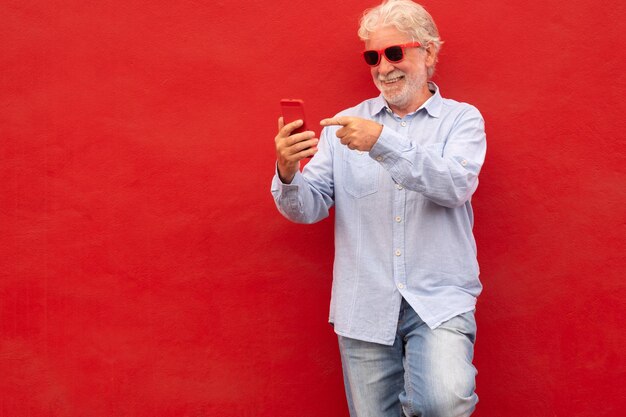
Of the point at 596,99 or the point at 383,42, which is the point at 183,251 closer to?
the point at 383,42

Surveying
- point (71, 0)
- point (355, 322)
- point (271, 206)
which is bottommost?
point (355, 322)

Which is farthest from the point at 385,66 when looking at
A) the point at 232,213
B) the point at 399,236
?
the point at 232,213

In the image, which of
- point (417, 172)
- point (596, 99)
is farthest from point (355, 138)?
point (596, 99)

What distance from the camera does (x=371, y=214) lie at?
288 cm

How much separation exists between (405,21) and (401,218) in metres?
0.71

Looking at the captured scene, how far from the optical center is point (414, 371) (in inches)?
105

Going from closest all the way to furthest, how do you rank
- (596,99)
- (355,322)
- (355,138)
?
(355,138), (355,322), (596,99)

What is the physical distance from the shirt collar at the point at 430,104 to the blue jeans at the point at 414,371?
0.71 m

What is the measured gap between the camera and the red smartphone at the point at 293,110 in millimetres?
2578

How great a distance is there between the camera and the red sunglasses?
284 cm

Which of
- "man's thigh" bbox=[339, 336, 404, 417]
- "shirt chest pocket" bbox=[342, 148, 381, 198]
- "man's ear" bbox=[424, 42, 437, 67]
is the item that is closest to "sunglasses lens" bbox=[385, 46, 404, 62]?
"man's ear" bbox=[424, 42, 437, 67]

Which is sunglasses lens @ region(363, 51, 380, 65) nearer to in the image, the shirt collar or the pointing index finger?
the shirt collar

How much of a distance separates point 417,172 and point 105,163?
1351 millimetres

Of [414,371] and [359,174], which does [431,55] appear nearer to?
[359,174]
